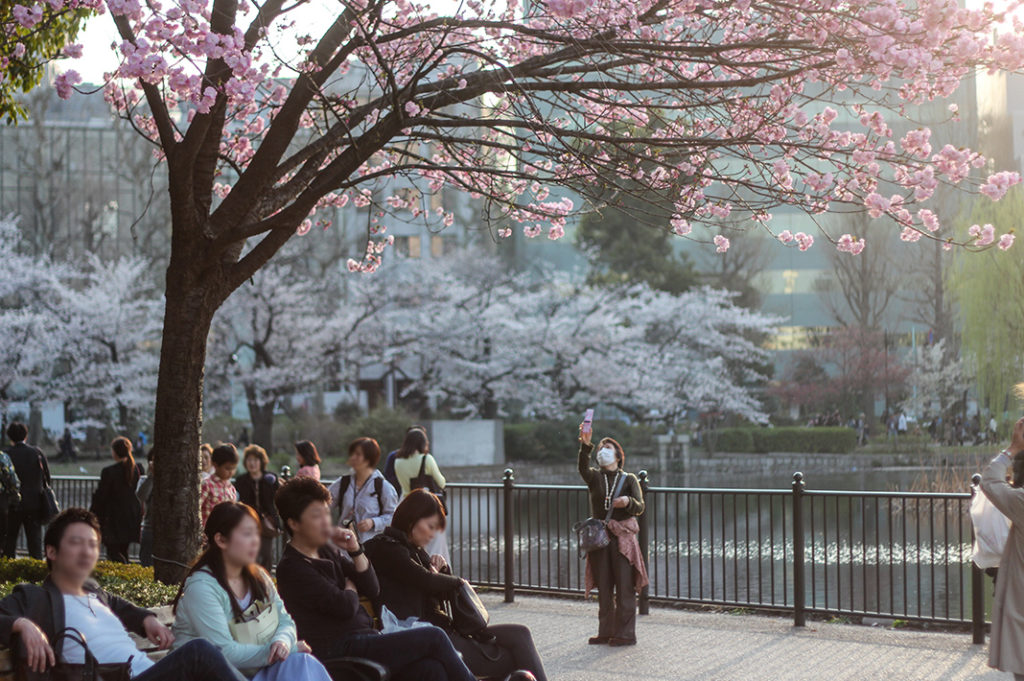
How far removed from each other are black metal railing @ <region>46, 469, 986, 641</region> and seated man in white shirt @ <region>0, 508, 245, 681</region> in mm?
6096

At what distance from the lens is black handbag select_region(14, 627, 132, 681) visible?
14.2 feet

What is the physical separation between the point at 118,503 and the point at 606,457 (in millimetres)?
6373

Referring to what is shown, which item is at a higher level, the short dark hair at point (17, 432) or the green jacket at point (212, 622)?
the short dark hair at point (17, 432)

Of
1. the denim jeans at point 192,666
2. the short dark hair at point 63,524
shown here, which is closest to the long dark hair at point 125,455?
the short dark hair at point 63,524

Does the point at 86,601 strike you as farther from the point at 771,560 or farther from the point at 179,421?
the point at 771,560

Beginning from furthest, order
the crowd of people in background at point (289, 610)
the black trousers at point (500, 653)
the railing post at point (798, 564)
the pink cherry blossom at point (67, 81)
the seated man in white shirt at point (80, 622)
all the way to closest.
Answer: the railing post at point (798, 564) → the pink cherry blossom at point (67, 81) → the black trousers at point (500, 653) → the crowd of people in background at point (289, 610) → the seated man in white shirt at point (80, 622)

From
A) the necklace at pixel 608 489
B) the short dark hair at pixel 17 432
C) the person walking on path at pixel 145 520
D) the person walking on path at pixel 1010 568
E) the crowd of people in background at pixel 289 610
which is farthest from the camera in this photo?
the person walking on path at pixel 145 520

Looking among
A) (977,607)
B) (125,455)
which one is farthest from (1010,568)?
(125,455)

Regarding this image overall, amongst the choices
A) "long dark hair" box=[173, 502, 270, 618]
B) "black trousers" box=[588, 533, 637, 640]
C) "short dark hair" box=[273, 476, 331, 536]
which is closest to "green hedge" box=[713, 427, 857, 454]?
"black trousers" box=[588, 533, 637, 640]

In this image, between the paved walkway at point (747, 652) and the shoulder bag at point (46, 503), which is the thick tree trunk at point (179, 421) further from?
the shoulder bag at point (46, 503)

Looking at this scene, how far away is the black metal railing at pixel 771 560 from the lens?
9898mm

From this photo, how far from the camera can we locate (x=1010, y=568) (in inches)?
253

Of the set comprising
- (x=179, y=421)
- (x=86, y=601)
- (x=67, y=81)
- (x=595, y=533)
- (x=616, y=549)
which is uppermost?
(x=67, y=81)

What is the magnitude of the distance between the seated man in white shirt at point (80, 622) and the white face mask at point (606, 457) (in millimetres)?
4653
